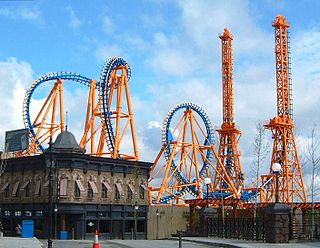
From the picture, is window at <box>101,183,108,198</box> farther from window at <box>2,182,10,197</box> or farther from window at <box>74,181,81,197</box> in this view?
window at <box>2,182,10,197</box>

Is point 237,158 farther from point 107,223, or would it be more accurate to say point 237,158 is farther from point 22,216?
point 22,216

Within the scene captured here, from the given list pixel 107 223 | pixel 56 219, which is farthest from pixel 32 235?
pixel 107 223

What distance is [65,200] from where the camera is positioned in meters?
49.4

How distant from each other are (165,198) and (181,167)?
4.63 meters

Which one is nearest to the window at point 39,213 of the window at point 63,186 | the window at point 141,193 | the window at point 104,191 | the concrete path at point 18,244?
the window at point 63,186

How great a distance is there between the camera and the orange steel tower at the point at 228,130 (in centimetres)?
8262

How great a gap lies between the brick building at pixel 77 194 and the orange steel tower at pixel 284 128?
84.8ft

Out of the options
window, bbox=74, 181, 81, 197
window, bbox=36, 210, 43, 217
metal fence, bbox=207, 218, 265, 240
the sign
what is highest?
the sign

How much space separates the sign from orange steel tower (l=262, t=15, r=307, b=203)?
3267 cm

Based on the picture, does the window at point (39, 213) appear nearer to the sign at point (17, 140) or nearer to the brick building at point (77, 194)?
the brick building at point (77, 194)

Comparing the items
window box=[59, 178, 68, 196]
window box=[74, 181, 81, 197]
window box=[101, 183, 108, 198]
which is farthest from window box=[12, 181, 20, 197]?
window box=[101, 183, 108, 198]

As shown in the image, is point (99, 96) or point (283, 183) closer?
point (99, 96)

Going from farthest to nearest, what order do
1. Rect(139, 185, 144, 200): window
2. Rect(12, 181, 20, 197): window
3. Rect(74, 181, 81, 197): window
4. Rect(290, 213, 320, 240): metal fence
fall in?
Rect(139, 185, 144, 200): window < Rect(12, 181, 20, 197): window < Rect(74, 181, 81, 197): window < Rect(290, 213, 320, 240): metal fence

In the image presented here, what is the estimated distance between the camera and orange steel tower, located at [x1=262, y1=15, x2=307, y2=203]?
249 ft
